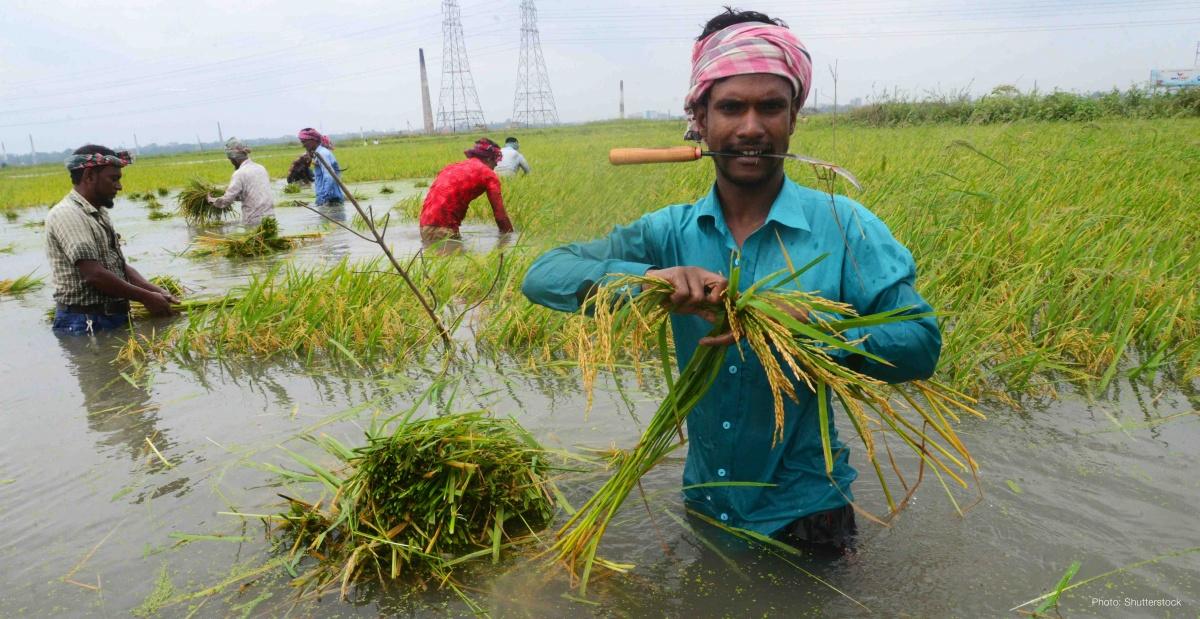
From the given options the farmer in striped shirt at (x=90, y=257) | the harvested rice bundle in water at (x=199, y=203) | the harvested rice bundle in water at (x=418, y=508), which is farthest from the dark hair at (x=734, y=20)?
the harvested rice bundle in water at (x=199, y=203)

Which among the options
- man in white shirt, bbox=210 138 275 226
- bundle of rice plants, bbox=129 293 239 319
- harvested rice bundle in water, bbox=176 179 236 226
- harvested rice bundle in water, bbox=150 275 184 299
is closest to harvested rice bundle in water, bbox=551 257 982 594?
bundle of rice plants, bbox=129 293 239 319

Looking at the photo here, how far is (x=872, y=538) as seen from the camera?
2082 mm

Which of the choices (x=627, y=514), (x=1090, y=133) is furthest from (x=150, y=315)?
(x=1090, y=133)

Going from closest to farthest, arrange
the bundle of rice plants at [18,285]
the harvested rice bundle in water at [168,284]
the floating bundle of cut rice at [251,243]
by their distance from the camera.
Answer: the harvested rice bundle in water at [168,284]
the bundle of rice plants at [18,285]
the floating bundle of cut rice at [251,243]

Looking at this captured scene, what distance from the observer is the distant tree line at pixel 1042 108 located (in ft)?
37.7

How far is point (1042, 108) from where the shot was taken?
13.1m

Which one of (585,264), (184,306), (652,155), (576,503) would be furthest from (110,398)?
(652,155)

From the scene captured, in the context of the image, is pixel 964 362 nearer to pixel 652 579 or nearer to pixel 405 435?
pixel 652 579

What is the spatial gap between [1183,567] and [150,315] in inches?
212

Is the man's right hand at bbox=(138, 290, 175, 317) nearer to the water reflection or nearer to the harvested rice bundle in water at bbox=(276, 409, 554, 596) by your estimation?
the water reflection

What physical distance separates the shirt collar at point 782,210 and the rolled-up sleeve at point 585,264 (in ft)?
0.49

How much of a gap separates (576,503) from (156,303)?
366 cm

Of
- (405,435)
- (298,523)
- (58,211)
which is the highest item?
(58,211)

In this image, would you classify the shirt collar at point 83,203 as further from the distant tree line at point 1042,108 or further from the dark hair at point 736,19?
the distant tree line at point 1042,108
